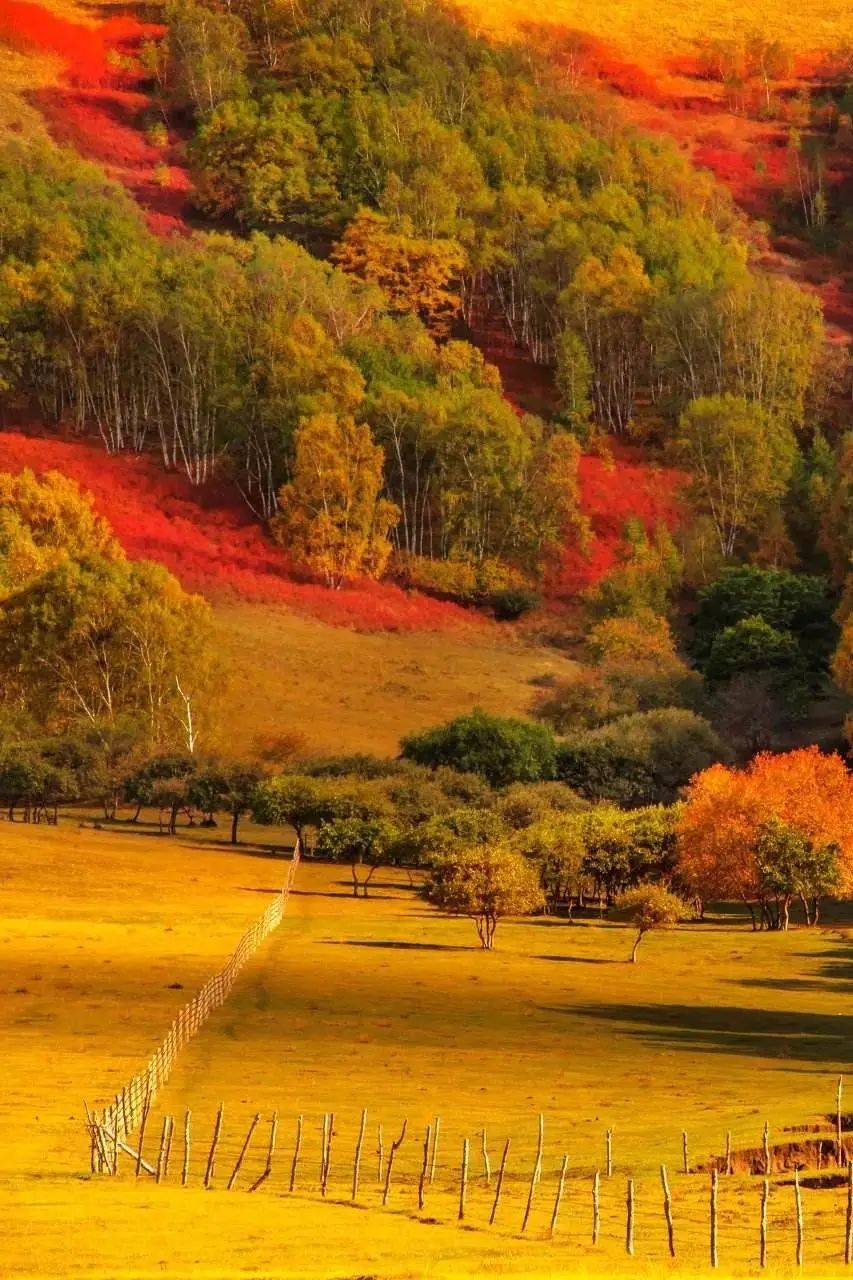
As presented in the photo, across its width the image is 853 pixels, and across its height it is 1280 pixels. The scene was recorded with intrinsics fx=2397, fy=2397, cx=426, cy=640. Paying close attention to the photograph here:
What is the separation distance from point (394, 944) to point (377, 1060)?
24.2m

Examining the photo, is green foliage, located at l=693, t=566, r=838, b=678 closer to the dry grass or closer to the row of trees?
the dry grass

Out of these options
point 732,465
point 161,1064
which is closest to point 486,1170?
point 161,1064

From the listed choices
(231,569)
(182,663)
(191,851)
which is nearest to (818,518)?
(231,569)

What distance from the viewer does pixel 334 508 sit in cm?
15500

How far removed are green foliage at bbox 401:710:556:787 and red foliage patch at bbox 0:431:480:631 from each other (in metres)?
25.7

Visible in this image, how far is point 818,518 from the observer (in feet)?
550

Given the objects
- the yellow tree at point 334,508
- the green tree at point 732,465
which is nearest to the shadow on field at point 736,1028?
the yellow tree at point 334,508

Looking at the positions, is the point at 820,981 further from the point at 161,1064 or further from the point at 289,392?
the point at 289,392

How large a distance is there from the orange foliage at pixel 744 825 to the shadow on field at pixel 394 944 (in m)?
13.5

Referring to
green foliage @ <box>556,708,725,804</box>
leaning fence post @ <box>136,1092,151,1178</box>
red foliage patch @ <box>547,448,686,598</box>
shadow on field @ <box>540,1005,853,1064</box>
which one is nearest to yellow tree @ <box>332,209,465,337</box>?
red foliage patch @ <box>547,448,686,598</box>

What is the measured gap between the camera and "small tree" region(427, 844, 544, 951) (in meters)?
85.7

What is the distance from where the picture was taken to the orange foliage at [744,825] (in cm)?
9356

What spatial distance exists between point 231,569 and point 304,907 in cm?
5681

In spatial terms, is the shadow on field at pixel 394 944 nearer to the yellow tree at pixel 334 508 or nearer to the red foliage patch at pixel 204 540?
the red foliage patch at pixel 204 540
